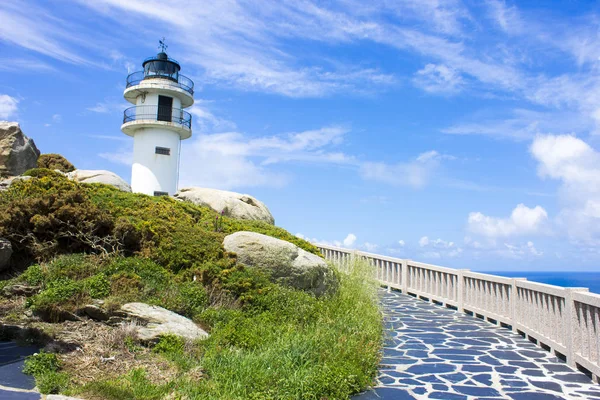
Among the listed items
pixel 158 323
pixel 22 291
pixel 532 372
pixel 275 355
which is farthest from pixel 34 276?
pixel 532 372

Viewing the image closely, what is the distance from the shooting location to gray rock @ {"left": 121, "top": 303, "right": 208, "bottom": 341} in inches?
260

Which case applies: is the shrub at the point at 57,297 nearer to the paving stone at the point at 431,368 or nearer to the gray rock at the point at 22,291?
the gray rock at the point at 22,291

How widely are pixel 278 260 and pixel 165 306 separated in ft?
8.90

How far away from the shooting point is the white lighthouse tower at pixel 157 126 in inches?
957

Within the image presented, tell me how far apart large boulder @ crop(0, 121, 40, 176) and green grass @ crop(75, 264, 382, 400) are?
13.0 meters

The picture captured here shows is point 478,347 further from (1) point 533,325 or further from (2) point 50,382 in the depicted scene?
(2) point 50,382

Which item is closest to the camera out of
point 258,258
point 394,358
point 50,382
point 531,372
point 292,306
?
point 50,382

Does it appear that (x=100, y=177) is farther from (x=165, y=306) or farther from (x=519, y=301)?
(x=519, y=301)

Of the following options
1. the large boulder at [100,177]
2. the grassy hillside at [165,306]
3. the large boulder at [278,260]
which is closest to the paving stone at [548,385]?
the grassy hillside at [165,306]

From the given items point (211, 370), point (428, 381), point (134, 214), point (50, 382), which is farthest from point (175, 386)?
point (134, 214)

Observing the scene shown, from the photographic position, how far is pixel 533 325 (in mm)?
9031

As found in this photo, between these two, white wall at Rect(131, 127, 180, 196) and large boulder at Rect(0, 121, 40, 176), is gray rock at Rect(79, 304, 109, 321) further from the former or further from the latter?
white wall at Rect(131, 127, 180, 196)

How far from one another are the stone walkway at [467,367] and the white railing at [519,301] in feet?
0.84

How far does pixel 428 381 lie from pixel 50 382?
15.3 feet
